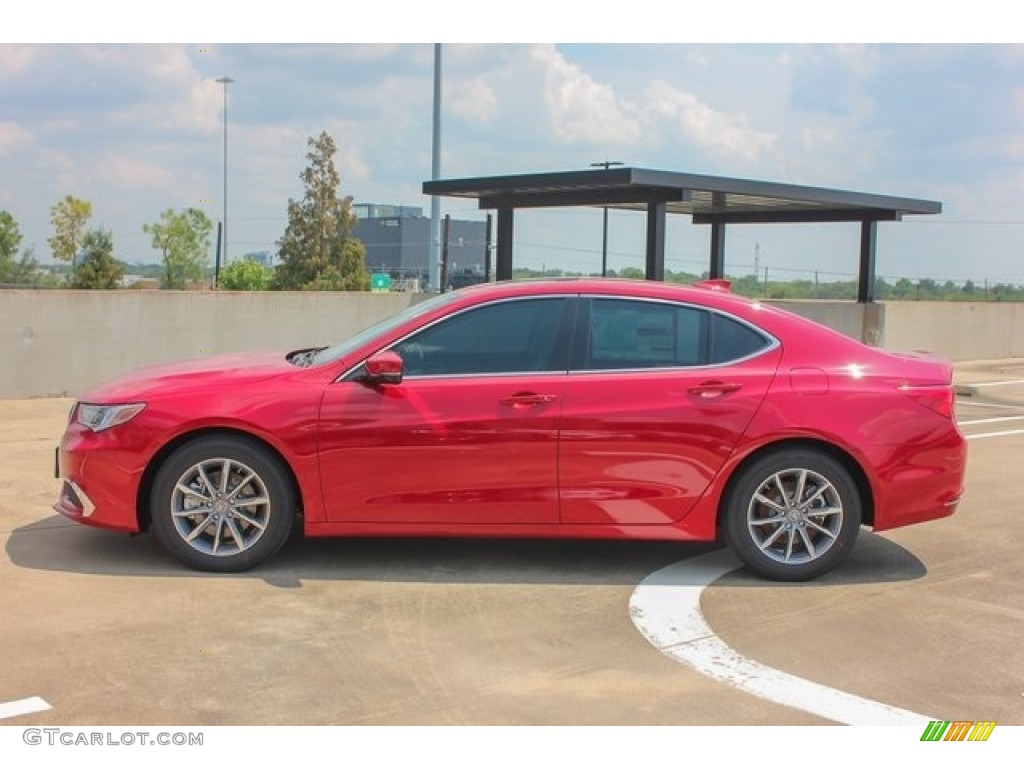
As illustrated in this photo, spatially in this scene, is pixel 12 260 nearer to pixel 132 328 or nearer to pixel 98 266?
pixel 98 266

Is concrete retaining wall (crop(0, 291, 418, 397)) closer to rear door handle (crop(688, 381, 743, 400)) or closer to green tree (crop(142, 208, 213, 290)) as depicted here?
rear door handle (crop(688, 381, 743, 400))

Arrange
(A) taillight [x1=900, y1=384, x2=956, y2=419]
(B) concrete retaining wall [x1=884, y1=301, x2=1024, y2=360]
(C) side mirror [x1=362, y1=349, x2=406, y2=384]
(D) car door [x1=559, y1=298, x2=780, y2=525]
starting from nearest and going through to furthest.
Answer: (C) side mirror [x1=362, y1=349, x2=406, y2=384], (D) car door [x1=559, y1=298, x2=780, y2=525], (A) taillight [x1=900, y1=384, x2=956, y2=419], (B) concrete retaining wall [x1=884, y1=301, x2=1024, y2=360]

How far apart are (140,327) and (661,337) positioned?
969 centimetres

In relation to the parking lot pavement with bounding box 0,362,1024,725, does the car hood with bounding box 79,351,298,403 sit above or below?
above

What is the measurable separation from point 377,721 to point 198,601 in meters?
1.70

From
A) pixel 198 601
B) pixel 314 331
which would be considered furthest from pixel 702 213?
pixel 198 601

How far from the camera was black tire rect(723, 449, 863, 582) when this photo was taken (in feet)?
18.8

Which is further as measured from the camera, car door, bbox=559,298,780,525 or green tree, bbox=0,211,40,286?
green tree, bbox=0,211,40,286

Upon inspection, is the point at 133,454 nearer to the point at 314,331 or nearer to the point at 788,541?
the point at 788,541

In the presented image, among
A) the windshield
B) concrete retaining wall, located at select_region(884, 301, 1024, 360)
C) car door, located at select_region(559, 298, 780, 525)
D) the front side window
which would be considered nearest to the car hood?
the windshield

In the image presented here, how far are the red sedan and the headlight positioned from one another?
1cm

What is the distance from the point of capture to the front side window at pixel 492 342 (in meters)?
5.75

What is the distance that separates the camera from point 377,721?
3906 mm
